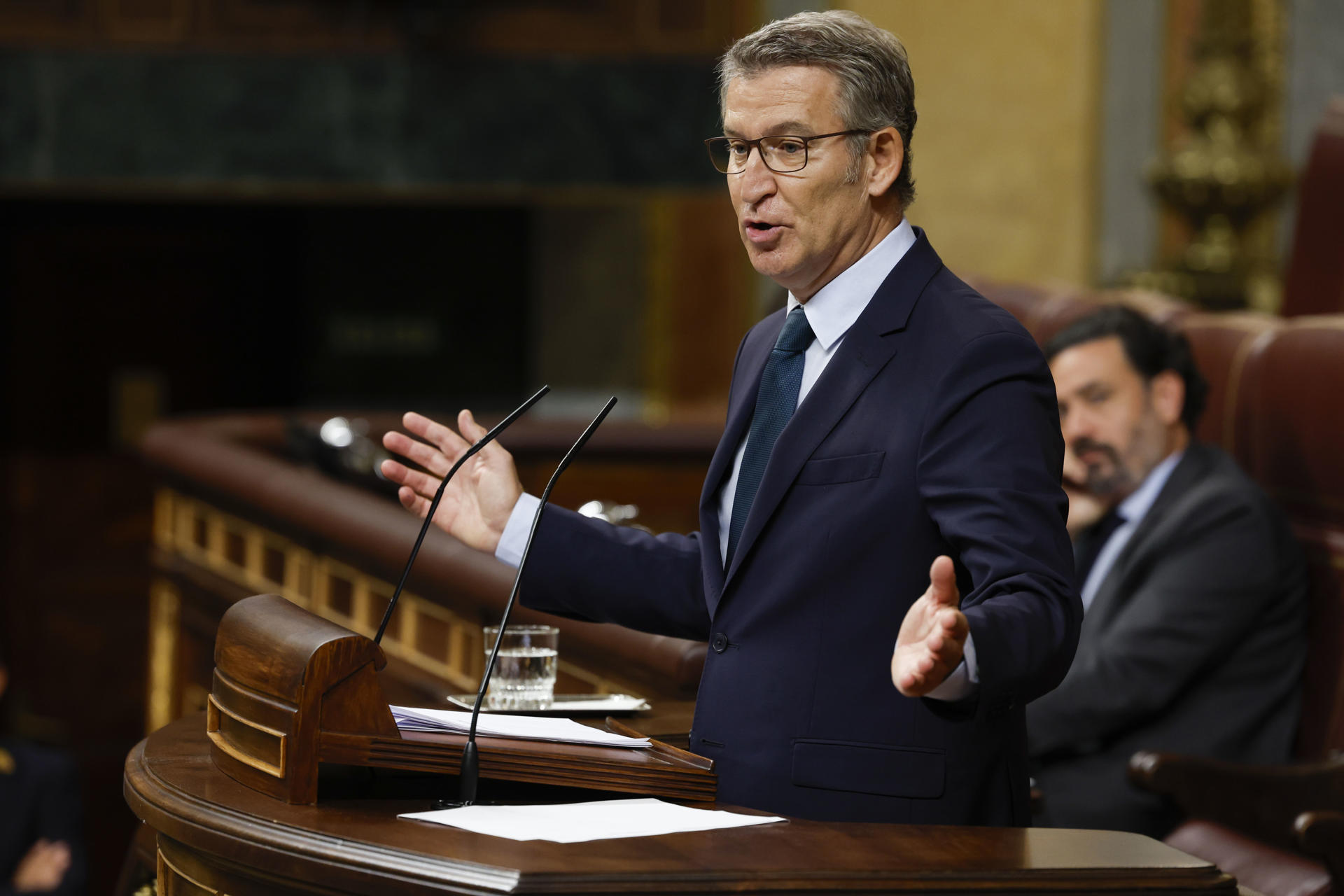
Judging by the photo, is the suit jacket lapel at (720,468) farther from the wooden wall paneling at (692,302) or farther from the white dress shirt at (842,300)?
the wooden wall paneling at (692,302)

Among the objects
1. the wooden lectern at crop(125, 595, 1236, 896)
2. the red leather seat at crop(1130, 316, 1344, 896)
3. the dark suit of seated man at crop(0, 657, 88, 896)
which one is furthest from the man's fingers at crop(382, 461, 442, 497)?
the dark suit of seated man at crop(0, 657, 88, 896)

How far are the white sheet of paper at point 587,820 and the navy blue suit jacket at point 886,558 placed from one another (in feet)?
0.36

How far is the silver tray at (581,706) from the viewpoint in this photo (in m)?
2.11

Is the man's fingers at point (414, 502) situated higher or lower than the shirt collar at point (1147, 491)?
higher

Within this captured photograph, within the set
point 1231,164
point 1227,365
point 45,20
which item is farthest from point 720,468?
point 45,20

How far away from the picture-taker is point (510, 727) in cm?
177

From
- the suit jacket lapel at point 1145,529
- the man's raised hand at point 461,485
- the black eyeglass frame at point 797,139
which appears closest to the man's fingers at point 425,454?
the man's raised hand at point 461,485

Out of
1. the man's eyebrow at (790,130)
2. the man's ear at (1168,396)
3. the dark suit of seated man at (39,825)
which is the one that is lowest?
the dark suit of seated man at (39,825)

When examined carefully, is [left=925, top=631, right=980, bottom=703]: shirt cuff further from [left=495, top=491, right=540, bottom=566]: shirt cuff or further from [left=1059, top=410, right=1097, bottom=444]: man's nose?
[left=1059, top=410, right=1097, bottom=444]: man's nose

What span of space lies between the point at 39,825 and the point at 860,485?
3448mm

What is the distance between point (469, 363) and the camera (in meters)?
8.00

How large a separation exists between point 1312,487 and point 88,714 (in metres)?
6.50

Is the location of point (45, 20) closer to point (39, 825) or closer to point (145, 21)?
point (145, 21)

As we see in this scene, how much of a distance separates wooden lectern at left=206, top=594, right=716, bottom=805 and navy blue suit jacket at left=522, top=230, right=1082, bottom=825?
0.10m
